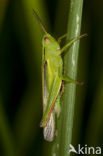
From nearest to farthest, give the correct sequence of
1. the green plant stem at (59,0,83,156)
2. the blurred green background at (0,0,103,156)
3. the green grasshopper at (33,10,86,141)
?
the green plant stem at (59,0,83,156) → the green grasshopper at (33,10,86,141) → the blurred green background at (0,0,103,156)

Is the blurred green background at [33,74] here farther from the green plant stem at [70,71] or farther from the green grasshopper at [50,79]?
the green plant stem at [70,71]

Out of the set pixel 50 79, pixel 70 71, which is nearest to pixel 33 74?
pixel 50 79

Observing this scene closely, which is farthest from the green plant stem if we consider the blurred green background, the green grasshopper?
the blurred green background

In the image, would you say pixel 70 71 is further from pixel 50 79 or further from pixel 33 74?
pixel 33 74

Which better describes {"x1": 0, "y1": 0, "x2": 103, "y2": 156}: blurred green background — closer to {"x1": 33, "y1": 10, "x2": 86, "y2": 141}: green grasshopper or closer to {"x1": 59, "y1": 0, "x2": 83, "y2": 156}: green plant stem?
{"x1": 33, "y1": 10, "x2": 86, "y2": 141}: green grasshopper

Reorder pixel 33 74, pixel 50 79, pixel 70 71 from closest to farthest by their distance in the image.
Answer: pixel 70 71 → pixel 50 79 → pixel 33 74

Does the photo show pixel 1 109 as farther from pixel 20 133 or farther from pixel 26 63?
pixel 26 63
